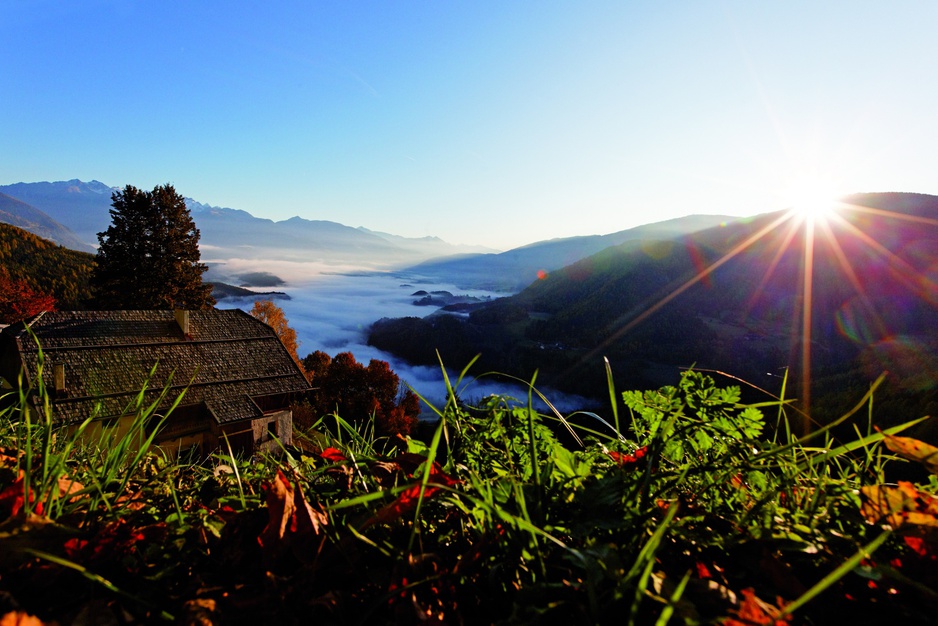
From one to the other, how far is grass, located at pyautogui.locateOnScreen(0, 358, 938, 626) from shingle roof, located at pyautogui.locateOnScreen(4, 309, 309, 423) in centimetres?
1339

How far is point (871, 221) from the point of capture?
65.1m

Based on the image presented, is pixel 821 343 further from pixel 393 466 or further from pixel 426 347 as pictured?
pixel 393 466

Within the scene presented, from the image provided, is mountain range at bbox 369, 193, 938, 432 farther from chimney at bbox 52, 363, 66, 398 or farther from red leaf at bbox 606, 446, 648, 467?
red leaf at bbox 606, 446, 648, 467

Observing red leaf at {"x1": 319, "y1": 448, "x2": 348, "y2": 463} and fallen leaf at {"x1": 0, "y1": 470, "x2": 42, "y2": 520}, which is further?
red leaf at {"x1": 319, "y1": 448, "x2": 348, "y2": 463}

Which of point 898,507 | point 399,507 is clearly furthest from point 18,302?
point 898,507

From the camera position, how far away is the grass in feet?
2.08

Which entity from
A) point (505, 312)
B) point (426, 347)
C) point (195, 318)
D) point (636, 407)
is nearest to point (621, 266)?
point (505, 312)

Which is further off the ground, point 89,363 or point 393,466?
point 393,466

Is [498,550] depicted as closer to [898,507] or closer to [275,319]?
[898,507]

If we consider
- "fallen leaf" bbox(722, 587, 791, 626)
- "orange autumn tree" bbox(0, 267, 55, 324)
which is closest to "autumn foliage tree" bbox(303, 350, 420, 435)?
"orange autumn tree" bbox(0, 267, 55, 324)

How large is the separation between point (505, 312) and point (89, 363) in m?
63.4

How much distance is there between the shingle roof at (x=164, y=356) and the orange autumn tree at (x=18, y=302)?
1673 cm

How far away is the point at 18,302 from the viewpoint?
28.6m

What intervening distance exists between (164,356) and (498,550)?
17.1 meters
